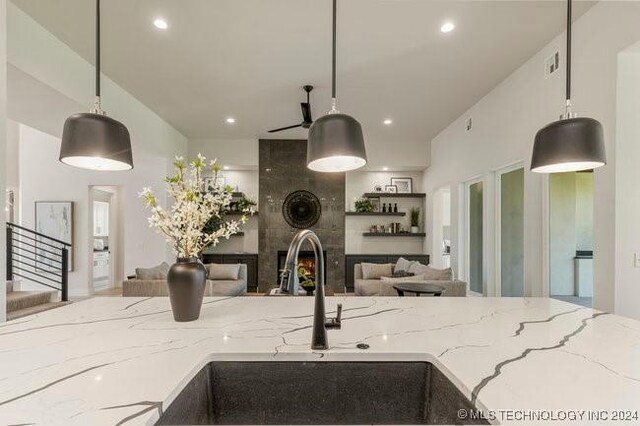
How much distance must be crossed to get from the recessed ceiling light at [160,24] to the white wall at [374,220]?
496cm

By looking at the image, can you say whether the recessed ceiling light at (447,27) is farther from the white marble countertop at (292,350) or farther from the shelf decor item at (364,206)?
the shelf decor item at (364,206)

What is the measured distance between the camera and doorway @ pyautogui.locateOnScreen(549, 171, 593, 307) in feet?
15.3

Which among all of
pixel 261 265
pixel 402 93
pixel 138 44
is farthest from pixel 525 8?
pixel 261 265

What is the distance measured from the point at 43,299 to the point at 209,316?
4.40m

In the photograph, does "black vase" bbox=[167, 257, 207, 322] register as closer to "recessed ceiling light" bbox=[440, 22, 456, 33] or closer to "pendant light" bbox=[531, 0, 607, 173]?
"pendant light" bbox=[531, 0, 607, 173]

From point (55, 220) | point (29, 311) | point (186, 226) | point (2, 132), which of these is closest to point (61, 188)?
point (55, 220)

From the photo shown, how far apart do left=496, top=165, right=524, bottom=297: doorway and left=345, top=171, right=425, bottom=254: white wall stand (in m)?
2.77

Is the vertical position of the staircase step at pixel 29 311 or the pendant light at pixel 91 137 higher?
the pendant light at pixel 91 137

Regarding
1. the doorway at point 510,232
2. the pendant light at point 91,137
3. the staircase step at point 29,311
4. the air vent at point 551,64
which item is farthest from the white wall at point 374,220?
the pendant light at point 91,137

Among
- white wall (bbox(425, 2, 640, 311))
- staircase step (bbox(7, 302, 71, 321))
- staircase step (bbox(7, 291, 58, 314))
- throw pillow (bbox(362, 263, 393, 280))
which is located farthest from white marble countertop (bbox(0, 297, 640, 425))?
throw pillow (bbox(362, 263, 393, 280))

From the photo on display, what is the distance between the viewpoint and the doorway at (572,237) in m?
4.65

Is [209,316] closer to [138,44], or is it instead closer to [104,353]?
[104,353]

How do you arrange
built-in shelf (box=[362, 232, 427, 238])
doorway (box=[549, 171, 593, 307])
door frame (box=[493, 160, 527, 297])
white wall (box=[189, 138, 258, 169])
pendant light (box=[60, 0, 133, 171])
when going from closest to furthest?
pendant light (box=[60, 0, 133, 171]) < door frame (box=[493, 160, 527, 297]) < doorway (box=[549, 171, 593, 307]) < white wall (box=[189, 138, 258, 169]) < built-in shelf (box=[362, 232, 427, 238])

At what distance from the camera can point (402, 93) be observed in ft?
15.1
